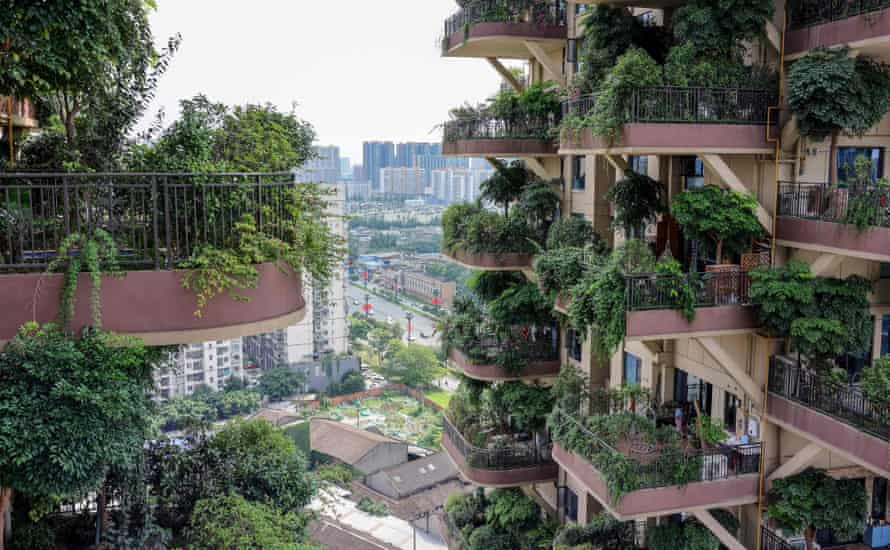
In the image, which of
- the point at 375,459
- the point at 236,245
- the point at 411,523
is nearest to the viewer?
the point at 236,245

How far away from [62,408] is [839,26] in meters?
9.68

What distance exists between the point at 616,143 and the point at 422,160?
254 feet

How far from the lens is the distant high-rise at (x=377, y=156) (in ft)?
300

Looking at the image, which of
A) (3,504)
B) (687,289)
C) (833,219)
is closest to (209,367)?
(3,504)

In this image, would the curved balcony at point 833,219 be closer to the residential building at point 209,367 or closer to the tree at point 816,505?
the tree at point 816,505

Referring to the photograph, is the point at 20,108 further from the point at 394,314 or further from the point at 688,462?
the point at 394,314

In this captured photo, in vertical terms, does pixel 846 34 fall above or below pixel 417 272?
above

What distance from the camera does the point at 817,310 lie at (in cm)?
945

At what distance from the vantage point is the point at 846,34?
8805mm

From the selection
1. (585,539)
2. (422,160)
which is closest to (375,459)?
(585,539)

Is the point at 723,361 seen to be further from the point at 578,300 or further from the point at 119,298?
the point at 119,298

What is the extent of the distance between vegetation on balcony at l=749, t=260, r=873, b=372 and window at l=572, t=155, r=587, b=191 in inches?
256

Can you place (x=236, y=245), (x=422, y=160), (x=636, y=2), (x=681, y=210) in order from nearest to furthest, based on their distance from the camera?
(x=236, y=245) < (x=681, y=210) < (x=636, y=2) < (x=422, y=160)

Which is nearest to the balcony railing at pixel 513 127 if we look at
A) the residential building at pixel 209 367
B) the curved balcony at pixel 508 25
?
the curved balcony at pixel 508 25
